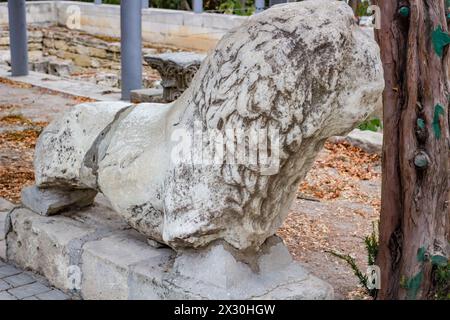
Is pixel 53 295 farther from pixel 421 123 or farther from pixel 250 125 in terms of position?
pixel 421 123

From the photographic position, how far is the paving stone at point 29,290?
3374 mm

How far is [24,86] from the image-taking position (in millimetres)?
10477

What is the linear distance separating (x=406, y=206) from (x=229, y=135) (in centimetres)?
104

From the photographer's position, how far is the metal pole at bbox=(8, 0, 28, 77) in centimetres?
1095

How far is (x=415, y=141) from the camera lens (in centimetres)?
304

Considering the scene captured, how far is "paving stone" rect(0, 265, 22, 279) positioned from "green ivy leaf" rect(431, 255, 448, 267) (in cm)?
215

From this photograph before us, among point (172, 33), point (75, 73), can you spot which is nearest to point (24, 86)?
point (75, 73)

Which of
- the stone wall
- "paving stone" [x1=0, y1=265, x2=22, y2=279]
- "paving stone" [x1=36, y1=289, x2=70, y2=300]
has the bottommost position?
"paving stone" [x1=0, y1=265, x2=22, y2=279]

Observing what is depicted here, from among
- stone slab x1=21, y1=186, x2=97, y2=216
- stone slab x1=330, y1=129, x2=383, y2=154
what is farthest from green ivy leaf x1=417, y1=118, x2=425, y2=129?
stone slab x1=330, y1=129, x2=383, y2=154

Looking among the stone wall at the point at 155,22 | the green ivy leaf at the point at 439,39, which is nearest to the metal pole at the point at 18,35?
the stone wall at the point at 155,22

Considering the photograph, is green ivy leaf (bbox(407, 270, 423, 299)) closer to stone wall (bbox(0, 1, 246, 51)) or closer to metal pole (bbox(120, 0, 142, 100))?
metal pole (bbox(120, 0, 142, 100))

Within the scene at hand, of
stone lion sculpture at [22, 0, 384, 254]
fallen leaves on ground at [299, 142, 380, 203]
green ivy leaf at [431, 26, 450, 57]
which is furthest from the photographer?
fallen leaves on ground at [299, 142, 380, 203]

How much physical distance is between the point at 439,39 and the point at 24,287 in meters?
2.37

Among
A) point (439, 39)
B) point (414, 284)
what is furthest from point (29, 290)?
point (439, 39)
